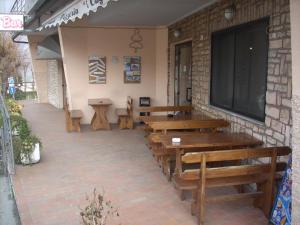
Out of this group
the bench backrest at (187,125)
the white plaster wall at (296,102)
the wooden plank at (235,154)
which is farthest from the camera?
the bench backrest at (187,125)

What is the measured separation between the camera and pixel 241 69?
19.6ft

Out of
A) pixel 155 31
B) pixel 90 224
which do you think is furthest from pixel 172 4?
pixel 90 224

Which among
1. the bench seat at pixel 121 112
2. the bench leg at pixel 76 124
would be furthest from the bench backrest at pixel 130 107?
the bench leg at pixel 76 124

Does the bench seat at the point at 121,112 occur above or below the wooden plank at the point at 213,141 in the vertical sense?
below

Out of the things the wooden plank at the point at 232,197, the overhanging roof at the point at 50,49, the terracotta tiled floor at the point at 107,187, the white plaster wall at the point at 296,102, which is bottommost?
the terracotta tiled floor at the point at 107,187

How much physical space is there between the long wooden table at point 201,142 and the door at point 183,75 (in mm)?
3626

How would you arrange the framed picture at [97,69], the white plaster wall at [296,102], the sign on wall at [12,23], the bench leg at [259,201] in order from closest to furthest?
1. the white plaster wall at [296,102]
2. the bench leg at [259,201]
3. the framed picture at [97,69]
4. the sign on wall at [12,23]

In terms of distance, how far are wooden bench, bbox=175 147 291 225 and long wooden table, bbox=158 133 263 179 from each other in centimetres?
66

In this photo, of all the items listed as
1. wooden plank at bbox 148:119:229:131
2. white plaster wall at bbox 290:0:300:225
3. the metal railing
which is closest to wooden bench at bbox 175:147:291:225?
white plaster wall at bbox 290:0:300:225

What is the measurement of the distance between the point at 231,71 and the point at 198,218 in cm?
301

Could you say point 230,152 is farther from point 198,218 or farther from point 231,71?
point 231,71

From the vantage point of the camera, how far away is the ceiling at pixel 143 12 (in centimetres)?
688

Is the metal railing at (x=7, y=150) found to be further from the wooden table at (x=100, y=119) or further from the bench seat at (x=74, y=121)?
the wooden table at (x=100, y=119)

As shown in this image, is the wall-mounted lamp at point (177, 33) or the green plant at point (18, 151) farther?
the wall-mounted lamp at point (177, 33)
